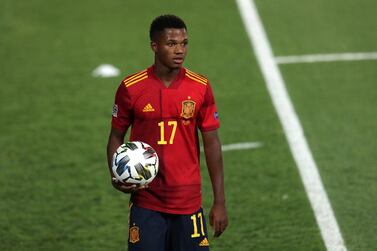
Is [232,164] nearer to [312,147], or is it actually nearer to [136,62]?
[312,147]

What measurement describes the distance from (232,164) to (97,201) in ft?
5.03

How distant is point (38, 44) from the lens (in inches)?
555

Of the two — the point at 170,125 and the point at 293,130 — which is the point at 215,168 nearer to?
the point at 170,125

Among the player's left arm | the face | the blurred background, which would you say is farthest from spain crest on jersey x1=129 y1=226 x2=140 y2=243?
the blurred background

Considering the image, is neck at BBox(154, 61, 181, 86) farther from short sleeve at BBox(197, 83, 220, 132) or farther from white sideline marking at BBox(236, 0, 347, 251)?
white sideline marking at BBox(236, 0, 347, 251)

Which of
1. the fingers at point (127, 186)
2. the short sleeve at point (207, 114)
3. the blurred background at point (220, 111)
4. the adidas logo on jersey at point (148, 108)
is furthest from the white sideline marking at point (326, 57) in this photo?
the fingers at point (127, 186)

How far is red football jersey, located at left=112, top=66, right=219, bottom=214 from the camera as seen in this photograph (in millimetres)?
6543

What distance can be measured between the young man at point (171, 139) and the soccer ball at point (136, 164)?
0.24ft

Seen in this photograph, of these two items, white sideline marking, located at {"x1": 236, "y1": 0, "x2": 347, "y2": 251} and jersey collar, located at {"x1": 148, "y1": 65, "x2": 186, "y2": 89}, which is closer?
jersey collar, located at {"x1": 148, "y1": 65, "x2": 186, "y2": 89}

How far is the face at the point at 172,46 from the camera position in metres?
6.50

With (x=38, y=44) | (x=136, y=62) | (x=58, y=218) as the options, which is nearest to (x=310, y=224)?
(x=58, y=218)

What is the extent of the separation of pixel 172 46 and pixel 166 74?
0.67 ft

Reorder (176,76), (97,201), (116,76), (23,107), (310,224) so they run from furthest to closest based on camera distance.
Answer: (116,76) < (23,107) < (97,201) < (310,224) < (176,76)

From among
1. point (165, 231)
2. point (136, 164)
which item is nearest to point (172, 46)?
point (136, 164)
